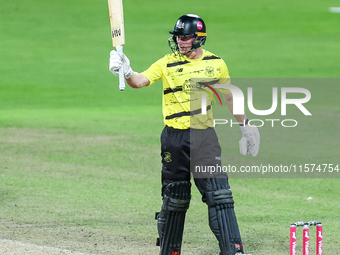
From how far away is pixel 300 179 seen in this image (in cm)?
1152

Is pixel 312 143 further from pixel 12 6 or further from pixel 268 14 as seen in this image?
pixel 12 6

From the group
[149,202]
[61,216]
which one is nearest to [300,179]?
[149,202]

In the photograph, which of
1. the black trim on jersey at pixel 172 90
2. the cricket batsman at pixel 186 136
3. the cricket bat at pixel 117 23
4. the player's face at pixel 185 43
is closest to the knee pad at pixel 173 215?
the cricket batsman at pixel 186 136

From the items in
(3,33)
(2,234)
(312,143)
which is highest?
(3,33)

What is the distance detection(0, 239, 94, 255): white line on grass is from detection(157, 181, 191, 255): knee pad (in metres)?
1.16

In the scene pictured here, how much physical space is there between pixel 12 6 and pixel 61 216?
88.4ft

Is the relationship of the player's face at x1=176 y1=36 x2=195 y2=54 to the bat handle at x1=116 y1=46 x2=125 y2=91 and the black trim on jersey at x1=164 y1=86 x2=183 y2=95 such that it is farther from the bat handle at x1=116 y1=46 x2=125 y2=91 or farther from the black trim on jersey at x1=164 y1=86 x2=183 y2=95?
the bat handle at x1=116 y1=46 x2=125 y2=91

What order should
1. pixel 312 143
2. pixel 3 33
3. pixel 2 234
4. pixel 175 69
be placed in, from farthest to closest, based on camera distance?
pixel 3 33
pixel 312 143
pixel 2 234
pixel 175 69

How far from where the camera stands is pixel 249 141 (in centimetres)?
649

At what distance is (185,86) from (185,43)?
41 cm

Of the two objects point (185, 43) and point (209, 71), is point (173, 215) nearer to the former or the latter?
point (209, 71)

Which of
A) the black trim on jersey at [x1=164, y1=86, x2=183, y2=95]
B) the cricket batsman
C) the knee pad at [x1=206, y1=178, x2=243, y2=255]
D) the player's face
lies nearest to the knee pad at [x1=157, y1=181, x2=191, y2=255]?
the cricket batsman

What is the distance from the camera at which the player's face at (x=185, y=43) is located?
633 cm

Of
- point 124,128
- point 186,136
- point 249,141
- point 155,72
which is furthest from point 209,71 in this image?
point 124,128
